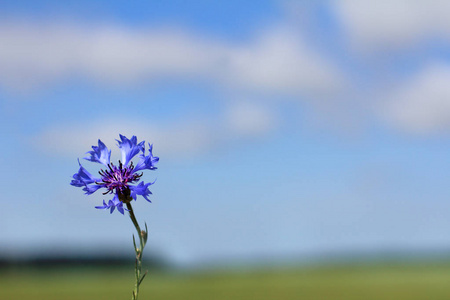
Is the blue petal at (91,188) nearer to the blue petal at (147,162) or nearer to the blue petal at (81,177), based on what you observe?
the blue petal at (81,177)

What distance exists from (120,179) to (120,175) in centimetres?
3

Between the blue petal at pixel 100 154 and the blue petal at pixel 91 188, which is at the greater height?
the blue petal at pixel 100 154

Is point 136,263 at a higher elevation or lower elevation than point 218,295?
lower

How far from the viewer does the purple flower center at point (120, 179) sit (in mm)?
3346

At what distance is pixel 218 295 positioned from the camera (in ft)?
61.9

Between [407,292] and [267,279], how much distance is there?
839cm

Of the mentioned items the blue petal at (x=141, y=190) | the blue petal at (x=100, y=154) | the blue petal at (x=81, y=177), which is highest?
the blue petal at (x=100, y=154)

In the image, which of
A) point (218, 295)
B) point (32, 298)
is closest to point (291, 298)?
point (218, 295)

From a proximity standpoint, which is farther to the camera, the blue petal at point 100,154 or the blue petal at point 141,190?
→ the blue petal at point 100,154

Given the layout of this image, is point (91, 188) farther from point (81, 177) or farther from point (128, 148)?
point (128, 148)

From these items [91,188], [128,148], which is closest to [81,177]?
[91,188]

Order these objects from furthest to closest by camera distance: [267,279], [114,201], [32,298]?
[267,279], [32,298], [114,201]

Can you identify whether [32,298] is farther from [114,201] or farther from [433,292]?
[114,201]

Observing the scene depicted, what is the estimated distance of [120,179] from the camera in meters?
3.39
